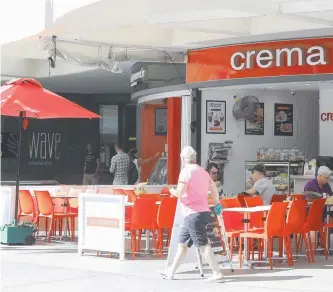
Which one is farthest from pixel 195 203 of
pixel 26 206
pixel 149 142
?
pixel 149 142

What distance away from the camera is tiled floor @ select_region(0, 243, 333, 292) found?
881 cm

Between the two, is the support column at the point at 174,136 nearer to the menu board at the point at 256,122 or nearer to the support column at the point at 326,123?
the menu board at the point at 256,122

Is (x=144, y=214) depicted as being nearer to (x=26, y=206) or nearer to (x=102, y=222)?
(x=102, y=222)

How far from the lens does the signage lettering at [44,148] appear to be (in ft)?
93.3

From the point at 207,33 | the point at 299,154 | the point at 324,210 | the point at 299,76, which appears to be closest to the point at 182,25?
the point at 207,33

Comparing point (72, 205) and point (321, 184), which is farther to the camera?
point (72, 205)

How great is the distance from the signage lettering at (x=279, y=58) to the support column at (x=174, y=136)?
8.23 feet

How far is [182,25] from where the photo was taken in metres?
13.8

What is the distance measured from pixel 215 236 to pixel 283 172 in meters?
7.16

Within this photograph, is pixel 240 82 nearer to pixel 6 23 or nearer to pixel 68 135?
pixel 6 23

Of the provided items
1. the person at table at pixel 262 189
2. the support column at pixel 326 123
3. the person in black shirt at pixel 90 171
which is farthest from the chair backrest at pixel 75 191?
the person in black shirt at pixel 90 171

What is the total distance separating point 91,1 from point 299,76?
5.45 m

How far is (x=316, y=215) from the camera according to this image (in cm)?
1153

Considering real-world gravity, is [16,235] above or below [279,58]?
below
